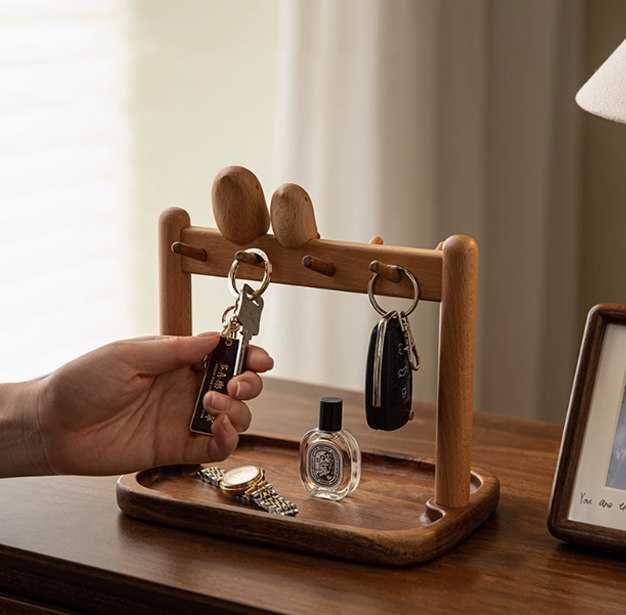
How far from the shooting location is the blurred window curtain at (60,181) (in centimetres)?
159

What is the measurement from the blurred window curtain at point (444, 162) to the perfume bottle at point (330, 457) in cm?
87

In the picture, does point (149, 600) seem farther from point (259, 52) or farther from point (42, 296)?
point (259, 52)

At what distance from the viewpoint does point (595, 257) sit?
2.12 meters

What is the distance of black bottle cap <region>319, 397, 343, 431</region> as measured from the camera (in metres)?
0.80

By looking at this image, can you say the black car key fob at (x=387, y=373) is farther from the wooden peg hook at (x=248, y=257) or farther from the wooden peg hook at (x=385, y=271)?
the wooden peg hook at (x=248, y=257)

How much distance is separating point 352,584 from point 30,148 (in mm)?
1193

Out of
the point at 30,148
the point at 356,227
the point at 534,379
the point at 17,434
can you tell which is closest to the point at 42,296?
the point at 30,148

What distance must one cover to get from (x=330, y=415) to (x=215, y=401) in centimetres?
10

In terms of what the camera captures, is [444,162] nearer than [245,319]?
No

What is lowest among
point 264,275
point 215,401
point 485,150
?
point 215,401

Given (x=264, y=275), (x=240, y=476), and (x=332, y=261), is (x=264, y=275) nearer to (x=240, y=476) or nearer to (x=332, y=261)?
(x=332, y=261)

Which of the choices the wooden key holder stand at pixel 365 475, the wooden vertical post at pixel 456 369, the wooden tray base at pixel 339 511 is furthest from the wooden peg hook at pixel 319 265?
the wooden tray base at pixel 339 511

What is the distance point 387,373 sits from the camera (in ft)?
2.46

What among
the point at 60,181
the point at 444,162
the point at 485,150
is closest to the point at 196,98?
the point at 60,181
